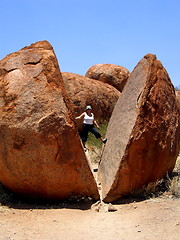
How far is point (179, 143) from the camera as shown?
5.27m

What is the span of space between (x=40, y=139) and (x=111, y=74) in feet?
30.0

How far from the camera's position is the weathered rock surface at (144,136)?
4527 millimetres

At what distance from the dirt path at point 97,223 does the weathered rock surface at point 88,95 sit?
16.9 feet

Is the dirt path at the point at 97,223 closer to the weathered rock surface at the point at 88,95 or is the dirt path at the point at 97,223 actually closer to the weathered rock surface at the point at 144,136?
the weathered rock surface at the point at 144,136

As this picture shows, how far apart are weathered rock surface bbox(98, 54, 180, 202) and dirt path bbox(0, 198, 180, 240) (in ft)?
1.13

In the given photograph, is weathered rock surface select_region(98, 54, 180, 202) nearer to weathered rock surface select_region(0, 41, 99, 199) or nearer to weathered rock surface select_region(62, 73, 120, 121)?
weathered rock surface select_region(0, 41, 99, 199)

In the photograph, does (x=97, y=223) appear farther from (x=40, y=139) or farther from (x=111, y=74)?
(x=111, y=74)

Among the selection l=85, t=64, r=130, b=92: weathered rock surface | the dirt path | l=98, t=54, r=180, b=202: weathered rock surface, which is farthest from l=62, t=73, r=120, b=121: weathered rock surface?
the dirt path

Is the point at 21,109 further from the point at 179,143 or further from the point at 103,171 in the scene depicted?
the point at 179,143

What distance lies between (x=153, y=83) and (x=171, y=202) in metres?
1.65

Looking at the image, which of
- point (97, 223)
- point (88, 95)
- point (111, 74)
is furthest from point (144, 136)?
point (111, 74)

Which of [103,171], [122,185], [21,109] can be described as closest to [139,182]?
[122,185]

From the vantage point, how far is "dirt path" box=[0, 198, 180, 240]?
3.44m

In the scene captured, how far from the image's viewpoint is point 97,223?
12.6ft
